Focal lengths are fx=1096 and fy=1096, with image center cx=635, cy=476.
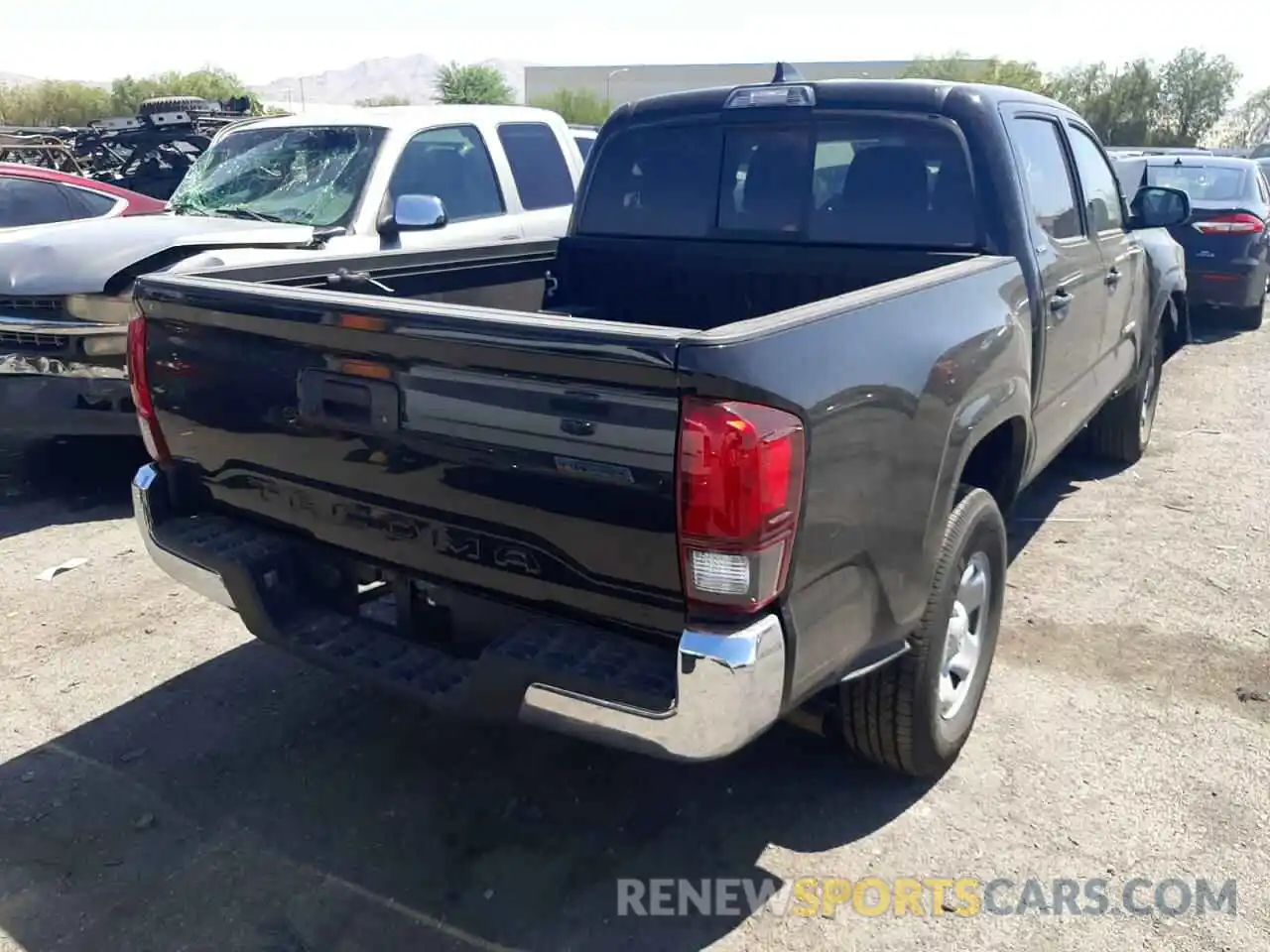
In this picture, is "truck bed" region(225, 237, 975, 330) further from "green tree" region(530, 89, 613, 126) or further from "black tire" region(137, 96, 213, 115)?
"green tree" region(530, 89, 613, 126)

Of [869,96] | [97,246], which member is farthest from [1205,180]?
[97,246]

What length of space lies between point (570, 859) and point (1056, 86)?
57.0 m

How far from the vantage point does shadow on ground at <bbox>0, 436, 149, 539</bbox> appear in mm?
5734

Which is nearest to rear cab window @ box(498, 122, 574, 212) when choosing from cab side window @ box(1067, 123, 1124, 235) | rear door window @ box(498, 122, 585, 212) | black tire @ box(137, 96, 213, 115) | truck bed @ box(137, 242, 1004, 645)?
rear door window @ box(498, 122, 585, 212)

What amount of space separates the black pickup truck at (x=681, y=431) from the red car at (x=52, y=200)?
16.5 ft

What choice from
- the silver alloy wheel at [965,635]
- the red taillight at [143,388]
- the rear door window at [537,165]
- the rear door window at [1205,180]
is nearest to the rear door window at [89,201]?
the rear door window at [537,165]

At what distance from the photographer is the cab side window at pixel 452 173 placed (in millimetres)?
6570

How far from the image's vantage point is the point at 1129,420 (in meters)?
6.25

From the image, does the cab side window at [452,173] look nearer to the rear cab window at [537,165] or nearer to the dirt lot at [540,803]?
the rear cab window at [537,165]

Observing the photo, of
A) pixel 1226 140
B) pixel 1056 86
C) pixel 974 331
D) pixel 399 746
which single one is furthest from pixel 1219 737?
pixel 1226 140

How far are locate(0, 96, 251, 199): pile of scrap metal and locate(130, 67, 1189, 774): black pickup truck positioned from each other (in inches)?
405

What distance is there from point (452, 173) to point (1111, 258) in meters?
3.97

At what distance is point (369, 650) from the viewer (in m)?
2.86

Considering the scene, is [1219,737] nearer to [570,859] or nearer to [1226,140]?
[570,859]
